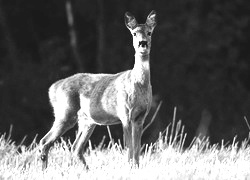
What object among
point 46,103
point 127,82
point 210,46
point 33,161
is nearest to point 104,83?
point 127,82

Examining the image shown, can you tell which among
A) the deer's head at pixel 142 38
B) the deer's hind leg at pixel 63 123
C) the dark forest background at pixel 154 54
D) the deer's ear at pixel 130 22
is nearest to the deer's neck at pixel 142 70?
the deer's head at pixel 142 38

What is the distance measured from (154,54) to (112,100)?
1083cm

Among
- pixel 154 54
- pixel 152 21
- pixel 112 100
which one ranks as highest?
pixel 152 21

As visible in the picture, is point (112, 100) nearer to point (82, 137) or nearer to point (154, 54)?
point (82, 137)

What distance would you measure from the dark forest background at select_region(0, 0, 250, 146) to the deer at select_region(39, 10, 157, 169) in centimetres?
848

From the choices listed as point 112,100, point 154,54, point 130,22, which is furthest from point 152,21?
point 154,54

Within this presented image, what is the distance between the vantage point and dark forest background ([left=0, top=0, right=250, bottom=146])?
16891 millimetres

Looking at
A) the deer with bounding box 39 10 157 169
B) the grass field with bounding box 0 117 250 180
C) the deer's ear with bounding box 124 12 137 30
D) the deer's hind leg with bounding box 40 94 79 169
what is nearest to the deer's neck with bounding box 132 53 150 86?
the deer with bounding box 39 10 157 169

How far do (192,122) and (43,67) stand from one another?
12.9 feet

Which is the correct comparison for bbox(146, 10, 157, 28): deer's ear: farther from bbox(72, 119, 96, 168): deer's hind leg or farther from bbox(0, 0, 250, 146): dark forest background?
bbox(0, 0, 250, 146): dark forest background

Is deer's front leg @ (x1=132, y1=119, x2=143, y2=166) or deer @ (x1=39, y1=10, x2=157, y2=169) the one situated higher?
deer @ (x1=39, y1=10, x2=157, y2=169)

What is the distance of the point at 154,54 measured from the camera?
716 inches

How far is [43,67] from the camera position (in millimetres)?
17078

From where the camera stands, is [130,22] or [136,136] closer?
[136,136]
